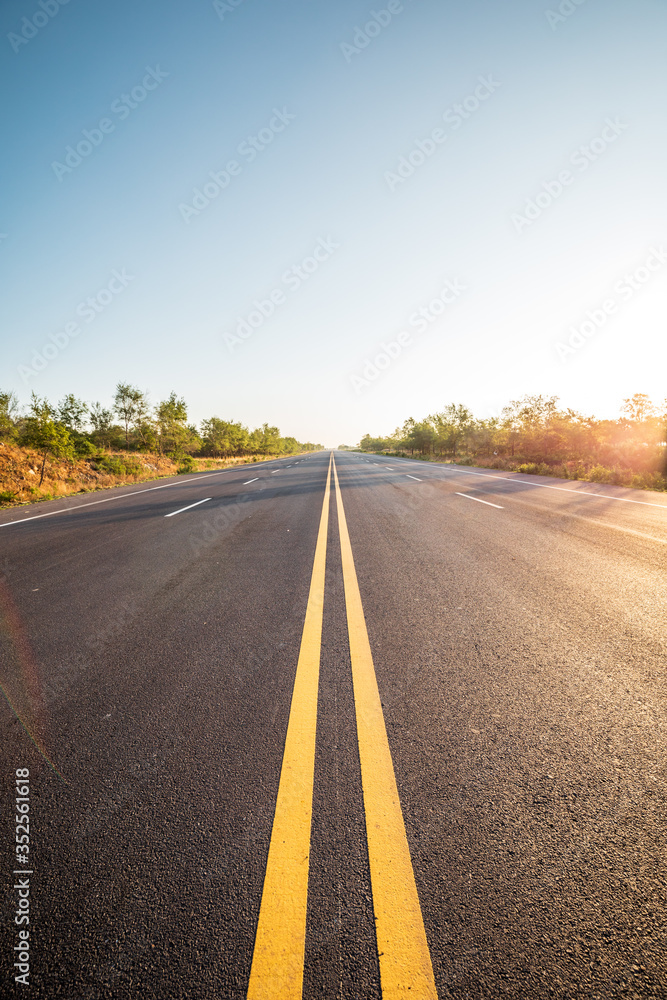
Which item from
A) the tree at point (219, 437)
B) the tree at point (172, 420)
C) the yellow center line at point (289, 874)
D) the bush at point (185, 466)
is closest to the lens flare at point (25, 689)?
the yellow center line at point (289, 874)

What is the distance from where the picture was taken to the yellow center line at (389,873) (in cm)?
103

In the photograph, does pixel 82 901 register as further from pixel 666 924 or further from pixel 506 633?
pixel 506 633

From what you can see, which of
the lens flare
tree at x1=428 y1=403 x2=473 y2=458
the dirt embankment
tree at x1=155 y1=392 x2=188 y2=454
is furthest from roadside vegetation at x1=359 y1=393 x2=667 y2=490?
tree at x1=155 y1=392 x2=188 y2=454

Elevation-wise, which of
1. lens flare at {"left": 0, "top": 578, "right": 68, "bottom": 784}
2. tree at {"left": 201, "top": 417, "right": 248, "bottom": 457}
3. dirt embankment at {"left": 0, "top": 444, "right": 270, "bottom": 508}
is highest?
tree at {"left": 201, "top": 417, "right": 248, "bottom": 457}

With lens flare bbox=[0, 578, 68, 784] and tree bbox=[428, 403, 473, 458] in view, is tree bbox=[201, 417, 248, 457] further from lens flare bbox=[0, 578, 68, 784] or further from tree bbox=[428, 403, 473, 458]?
lens flare bbox=[0, 578, 68, 784]

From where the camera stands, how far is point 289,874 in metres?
1.28

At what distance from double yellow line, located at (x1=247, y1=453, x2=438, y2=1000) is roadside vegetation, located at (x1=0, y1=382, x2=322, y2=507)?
13.8 meters

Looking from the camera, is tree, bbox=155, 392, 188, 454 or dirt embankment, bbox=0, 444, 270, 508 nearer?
dirt embankment, bbox=0, 444, 270, 508

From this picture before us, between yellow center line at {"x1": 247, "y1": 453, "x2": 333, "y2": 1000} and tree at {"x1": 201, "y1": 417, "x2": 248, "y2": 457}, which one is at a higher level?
tree at {"x1": 201, "y1": 417, "x2": 248, "y2": 457}

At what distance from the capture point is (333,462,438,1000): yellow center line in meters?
1.03

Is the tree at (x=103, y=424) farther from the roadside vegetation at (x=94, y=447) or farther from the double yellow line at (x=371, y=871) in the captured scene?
the double yellow line at (x=371, y=871)

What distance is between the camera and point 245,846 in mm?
1396

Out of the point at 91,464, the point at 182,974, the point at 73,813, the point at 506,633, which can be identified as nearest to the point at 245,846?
the point at 182,974

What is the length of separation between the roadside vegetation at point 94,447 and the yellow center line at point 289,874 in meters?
13.6
